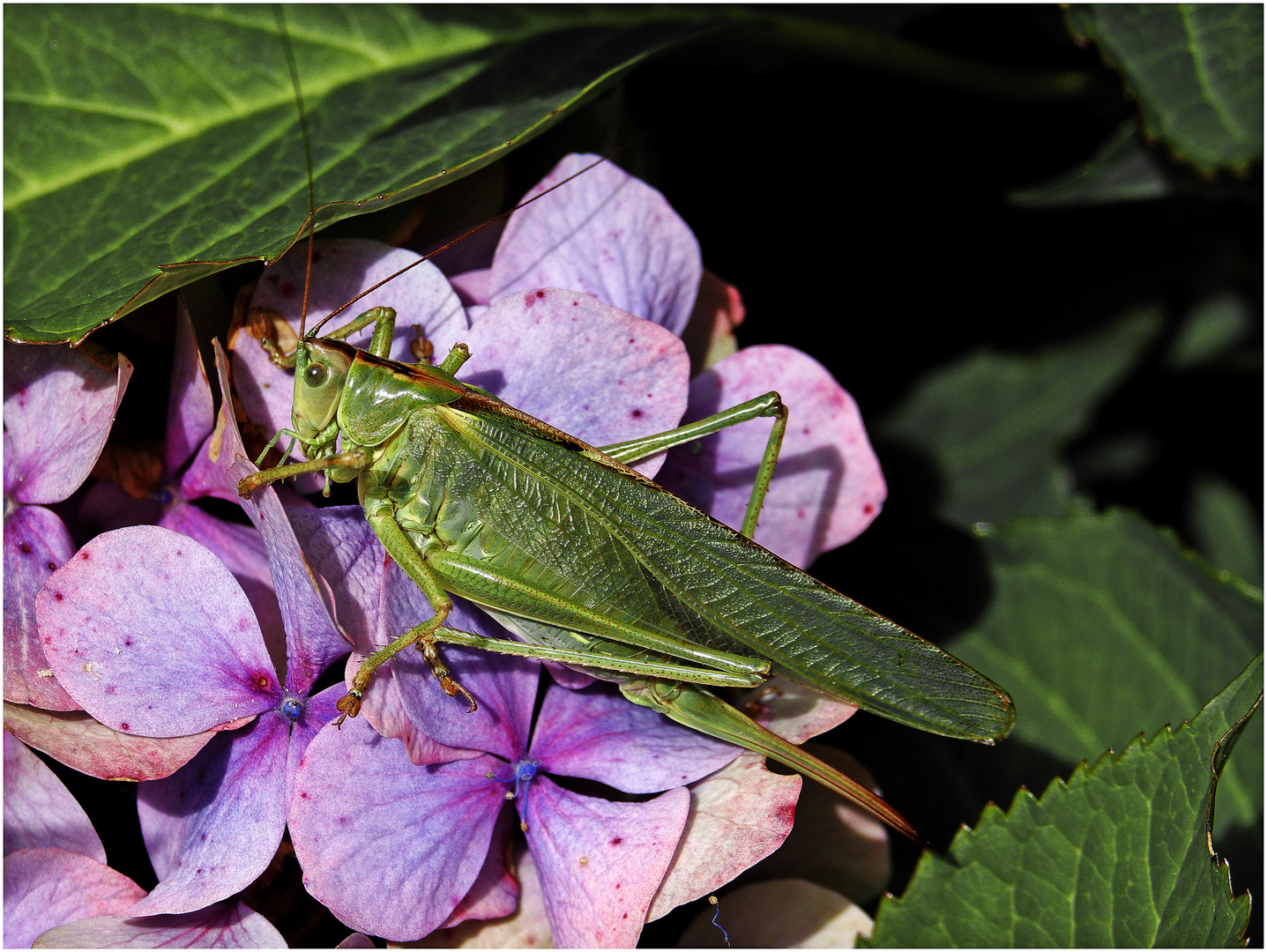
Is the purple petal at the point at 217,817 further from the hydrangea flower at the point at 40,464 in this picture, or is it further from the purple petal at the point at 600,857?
the purple petal at the point at 600,857

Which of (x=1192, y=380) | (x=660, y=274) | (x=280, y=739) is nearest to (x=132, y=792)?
(x=280, y=739)

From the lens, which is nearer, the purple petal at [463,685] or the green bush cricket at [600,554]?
the purple petal at [463,685]

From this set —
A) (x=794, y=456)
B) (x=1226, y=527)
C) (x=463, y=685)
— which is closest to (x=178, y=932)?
(x=463, y=685)

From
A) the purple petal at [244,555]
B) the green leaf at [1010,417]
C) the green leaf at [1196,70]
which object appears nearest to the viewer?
the purple petal at [244,555]

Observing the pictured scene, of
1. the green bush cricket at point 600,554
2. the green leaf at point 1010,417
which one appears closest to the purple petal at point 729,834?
the green bush cricket at point 600,554

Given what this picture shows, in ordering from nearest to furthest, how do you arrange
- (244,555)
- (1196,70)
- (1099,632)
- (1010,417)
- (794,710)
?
(244,555), (794,710), (1196,70), (1099,632), (1010,417)

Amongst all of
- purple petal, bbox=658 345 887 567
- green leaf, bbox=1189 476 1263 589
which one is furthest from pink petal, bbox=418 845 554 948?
green leaf, bbox=1189 476 1263 589

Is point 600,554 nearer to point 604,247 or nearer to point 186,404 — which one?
point 604,247
